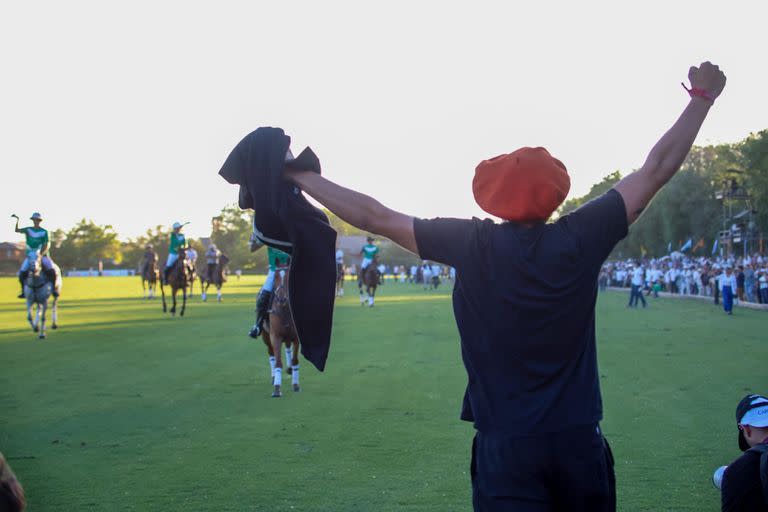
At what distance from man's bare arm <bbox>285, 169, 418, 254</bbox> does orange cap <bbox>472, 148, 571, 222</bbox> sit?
1.01ft

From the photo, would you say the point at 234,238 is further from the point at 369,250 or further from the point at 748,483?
the point at 748,483

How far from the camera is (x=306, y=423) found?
10039mm

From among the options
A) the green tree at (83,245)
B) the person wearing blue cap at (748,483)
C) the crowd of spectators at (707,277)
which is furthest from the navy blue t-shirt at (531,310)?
the green tree at (83,245)

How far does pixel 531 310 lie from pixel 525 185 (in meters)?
0.45

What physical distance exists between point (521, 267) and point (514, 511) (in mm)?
840

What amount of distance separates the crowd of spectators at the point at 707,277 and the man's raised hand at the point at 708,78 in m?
29.6

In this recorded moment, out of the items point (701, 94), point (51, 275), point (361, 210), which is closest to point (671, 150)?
point (701, 94)

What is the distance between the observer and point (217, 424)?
33.0 feet

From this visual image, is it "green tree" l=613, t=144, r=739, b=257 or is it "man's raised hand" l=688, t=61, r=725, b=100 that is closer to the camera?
"man's raised hand" l=688, t=61, r=725, b=100

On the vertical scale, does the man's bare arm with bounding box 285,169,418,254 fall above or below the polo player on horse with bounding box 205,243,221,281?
below

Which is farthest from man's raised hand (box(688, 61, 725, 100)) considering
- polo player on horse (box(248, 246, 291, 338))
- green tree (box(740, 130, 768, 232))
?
green tree (box(740, 130, 768, 232))

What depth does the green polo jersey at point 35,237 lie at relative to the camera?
20.7 m

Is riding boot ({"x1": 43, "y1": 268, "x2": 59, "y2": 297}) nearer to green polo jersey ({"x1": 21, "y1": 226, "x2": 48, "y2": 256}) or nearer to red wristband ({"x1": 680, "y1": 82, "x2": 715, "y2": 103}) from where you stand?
green polo jersey ({"x1": 21, "y1": 226, "x2": 48, "y2": 256})

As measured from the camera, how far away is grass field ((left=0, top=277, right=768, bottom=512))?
23.2ft
